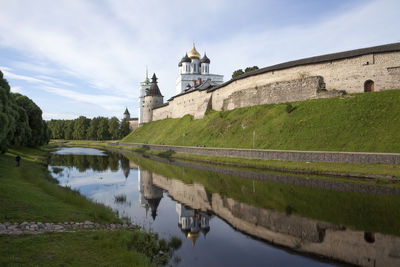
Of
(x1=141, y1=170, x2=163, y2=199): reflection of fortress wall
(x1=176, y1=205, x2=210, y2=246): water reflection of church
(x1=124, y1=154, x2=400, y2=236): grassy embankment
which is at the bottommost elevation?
(x1=176, y1=205, x2=210, y2=246): water reflection of church

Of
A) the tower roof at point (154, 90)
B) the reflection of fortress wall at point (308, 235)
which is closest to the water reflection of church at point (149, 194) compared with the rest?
the reflection of fortress wall at point (308, 235)

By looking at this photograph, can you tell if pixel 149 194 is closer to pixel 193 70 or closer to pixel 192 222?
pixel 192 222

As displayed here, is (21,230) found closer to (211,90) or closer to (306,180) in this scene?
(306,180)

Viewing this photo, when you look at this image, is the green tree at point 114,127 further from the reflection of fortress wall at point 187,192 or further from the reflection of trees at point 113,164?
the reflection of fortress wall at point 187,192

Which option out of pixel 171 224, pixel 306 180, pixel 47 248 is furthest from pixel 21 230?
pixel 306 180

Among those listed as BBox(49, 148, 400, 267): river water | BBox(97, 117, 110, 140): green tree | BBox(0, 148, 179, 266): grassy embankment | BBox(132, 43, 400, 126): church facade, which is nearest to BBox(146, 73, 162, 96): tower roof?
BBox(97, 117, 110, 140): green tree

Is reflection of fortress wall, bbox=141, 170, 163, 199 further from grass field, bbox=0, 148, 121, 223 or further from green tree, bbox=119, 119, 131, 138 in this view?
green tree, bbox=119, 119, 131, 138

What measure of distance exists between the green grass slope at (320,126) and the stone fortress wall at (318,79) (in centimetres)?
186

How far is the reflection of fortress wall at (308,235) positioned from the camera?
732 centimetres

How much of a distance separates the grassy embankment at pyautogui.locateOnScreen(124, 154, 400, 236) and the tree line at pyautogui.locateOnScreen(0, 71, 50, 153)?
47.5ft

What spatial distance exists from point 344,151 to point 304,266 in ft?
51.1

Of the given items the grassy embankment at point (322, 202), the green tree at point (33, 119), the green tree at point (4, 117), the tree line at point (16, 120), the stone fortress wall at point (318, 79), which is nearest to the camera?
the grassy embankment at point (322, 202)

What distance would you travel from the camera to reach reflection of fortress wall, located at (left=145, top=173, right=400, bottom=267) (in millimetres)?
7320

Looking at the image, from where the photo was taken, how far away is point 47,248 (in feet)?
19.0
